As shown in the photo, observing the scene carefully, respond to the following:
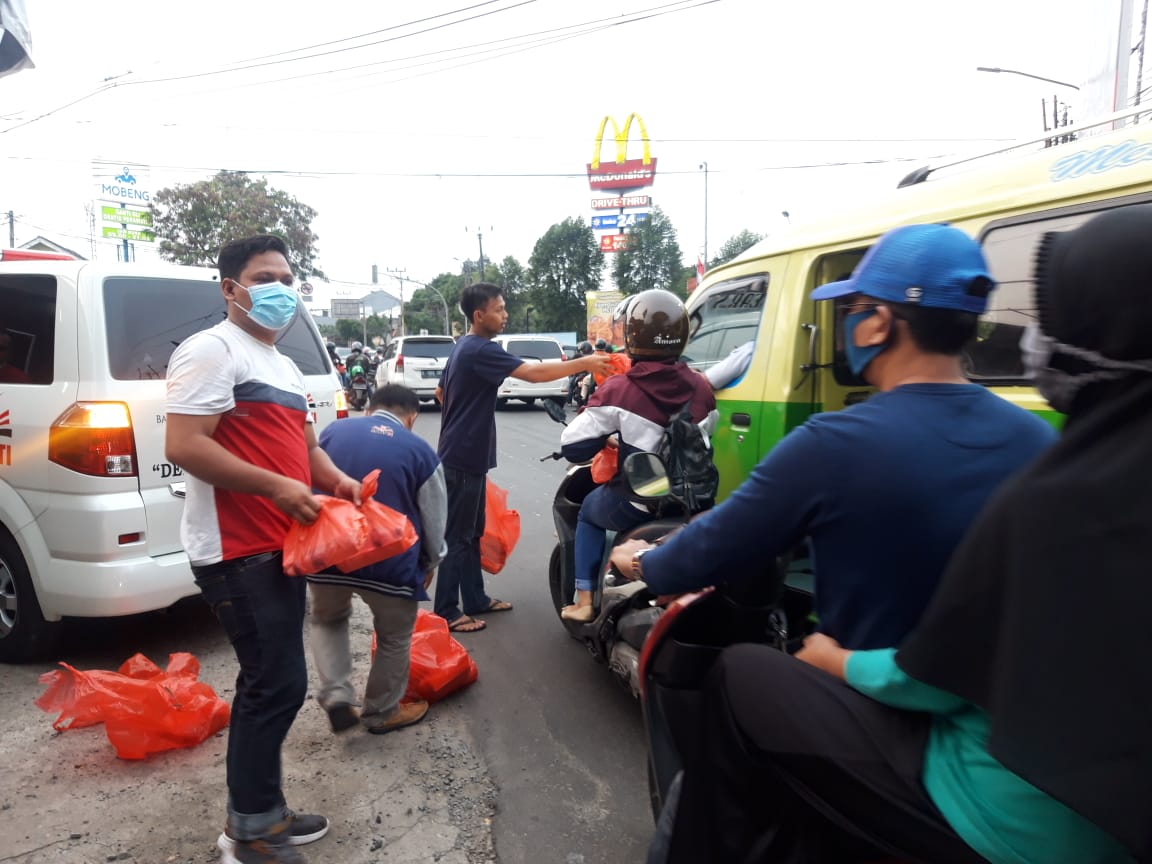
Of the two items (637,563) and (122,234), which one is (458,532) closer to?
(637,563)

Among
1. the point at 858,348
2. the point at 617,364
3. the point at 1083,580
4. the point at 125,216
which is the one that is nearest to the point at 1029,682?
the point at 1083,580

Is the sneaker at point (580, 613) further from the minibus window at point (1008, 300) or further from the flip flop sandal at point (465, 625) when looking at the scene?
the minibus window at point (1008, 300)

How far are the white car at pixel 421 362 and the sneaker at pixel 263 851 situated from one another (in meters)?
14.9

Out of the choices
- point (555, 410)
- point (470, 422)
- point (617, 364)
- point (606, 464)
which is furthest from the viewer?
point (470, 422)

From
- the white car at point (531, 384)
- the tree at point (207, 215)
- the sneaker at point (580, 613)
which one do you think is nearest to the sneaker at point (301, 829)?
the sneaker at point (580, 613)

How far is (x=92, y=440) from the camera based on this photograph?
11.1 ft

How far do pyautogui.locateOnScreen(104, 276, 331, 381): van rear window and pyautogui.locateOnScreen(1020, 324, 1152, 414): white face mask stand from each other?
138 inches

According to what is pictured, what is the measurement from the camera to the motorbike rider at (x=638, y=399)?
3182mm

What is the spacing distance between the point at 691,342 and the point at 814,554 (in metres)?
3.16

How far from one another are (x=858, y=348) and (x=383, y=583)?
2191 mm

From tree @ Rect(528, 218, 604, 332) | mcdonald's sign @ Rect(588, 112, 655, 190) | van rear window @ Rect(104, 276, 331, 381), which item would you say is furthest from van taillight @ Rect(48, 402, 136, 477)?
tree @ Rect(528, 218, 604, 332)

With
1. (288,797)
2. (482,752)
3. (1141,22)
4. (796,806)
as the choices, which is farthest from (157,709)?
(1141,22)

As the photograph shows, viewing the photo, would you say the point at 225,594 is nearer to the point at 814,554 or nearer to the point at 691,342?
the point at 814,554

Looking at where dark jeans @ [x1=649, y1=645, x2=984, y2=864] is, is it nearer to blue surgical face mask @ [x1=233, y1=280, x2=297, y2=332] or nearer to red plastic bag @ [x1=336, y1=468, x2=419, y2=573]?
red plastic bag @ [x1=336, y1=468, x2=419, y2=573]
